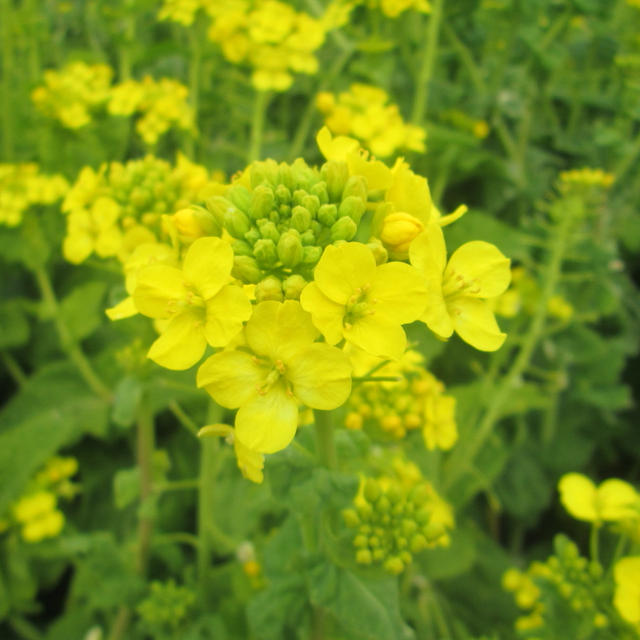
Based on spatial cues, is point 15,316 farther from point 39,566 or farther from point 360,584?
point 360,584

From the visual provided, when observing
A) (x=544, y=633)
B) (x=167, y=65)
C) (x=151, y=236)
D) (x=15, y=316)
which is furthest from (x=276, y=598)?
(x=167, y=65)

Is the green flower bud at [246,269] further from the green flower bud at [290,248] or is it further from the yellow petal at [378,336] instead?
the yellow petal at [378,336]

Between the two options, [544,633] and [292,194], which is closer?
[292,194]

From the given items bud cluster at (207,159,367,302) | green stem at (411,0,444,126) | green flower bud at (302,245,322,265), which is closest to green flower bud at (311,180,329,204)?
bud cluster at (207,159,367,302)

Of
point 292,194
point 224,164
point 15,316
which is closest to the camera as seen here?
point 292,194

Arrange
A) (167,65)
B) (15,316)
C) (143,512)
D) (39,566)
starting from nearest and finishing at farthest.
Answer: (143,512) < (39,566) < (15,316) < (167,65)

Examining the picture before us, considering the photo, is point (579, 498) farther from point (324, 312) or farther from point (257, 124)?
point (257, 124)

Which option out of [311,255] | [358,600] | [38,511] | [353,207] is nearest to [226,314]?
[311,255]

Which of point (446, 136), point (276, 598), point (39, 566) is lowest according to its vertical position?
point (39, 566)
